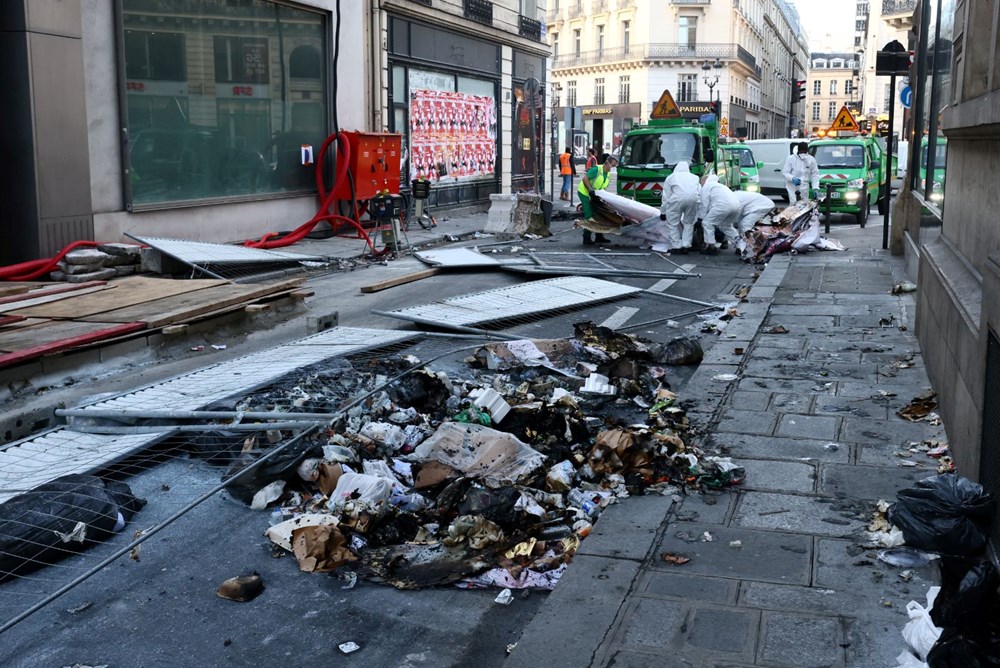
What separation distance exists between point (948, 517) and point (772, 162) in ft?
96.0

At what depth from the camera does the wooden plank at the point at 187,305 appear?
8.77m

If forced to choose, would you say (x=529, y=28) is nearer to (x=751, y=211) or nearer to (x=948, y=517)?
(x=751, y=211)

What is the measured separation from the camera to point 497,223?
19531 mm

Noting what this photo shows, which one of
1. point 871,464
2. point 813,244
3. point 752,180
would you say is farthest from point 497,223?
point 871,464

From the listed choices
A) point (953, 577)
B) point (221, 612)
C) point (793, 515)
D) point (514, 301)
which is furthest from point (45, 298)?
point (953, 577)

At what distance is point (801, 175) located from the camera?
2114cm

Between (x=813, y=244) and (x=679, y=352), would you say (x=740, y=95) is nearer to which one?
(x=813, y=244)

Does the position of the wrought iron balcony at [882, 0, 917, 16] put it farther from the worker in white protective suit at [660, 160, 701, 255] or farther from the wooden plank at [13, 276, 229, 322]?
the wooden plank at [13, 276, 229, 322]

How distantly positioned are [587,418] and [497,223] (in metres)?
13.5

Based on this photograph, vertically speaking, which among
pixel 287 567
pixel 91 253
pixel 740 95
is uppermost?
pixel 740 95

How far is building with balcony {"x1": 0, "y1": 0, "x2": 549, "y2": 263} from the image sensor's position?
1209 centimetres

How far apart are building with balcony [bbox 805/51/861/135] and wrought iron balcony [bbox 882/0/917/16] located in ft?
205

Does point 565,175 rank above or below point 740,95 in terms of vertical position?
below

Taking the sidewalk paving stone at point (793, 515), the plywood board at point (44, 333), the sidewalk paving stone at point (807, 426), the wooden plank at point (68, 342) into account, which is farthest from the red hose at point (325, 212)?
the sidewalk paving stone at point (793, 515)
